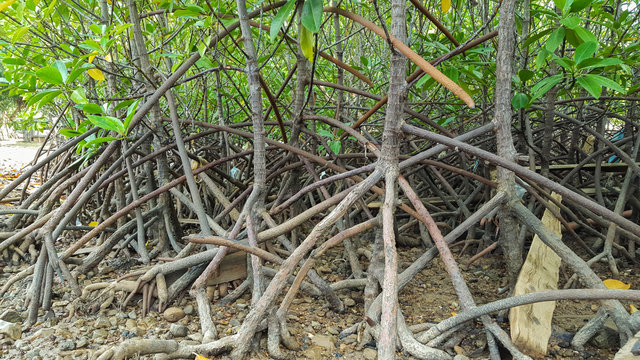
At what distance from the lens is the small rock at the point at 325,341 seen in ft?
5.67

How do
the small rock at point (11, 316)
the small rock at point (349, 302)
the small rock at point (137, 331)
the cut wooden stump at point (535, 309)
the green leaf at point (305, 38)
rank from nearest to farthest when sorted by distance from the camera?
the green leaf at point (305, 38), the cut wooden stump at point (535, 309), the small rock at point (137, 331), the small rock at point (11, 316), the small rock at point (349, 302)

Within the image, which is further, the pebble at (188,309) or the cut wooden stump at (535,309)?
the pebble at (188,309)

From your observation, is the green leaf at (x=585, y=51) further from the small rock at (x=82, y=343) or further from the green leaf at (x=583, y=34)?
the small rock at (x=82, y=343)

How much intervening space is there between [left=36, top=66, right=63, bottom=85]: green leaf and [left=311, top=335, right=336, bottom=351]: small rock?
159 centimetres

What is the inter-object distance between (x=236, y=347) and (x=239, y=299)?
65cm

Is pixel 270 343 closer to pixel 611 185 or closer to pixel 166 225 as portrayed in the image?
pixel 166 225

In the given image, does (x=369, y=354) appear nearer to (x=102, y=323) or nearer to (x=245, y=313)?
(x=245, y=313)

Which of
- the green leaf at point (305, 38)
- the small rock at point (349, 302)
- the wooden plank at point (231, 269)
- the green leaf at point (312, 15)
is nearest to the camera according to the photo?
the green leaf at point (312, 15)

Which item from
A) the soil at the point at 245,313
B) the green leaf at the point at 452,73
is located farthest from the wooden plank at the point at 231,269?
the green leaf at the point at 452,73

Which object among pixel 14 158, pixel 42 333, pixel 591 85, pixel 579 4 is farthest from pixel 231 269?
pixel 14 158

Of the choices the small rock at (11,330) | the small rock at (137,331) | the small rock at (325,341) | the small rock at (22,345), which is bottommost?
the small rock at (325,341)

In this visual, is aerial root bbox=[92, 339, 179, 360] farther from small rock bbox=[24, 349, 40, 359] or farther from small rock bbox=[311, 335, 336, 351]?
small rock bbox=[311, 335, 336, 351]

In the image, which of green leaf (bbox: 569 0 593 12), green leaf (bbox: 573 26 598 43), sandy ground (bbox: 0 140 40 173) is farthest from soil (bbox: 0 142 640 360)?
sandy ground (bbox: 0 140 40 173)

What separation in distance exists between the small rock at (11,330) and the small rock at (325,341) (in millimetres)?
1282
